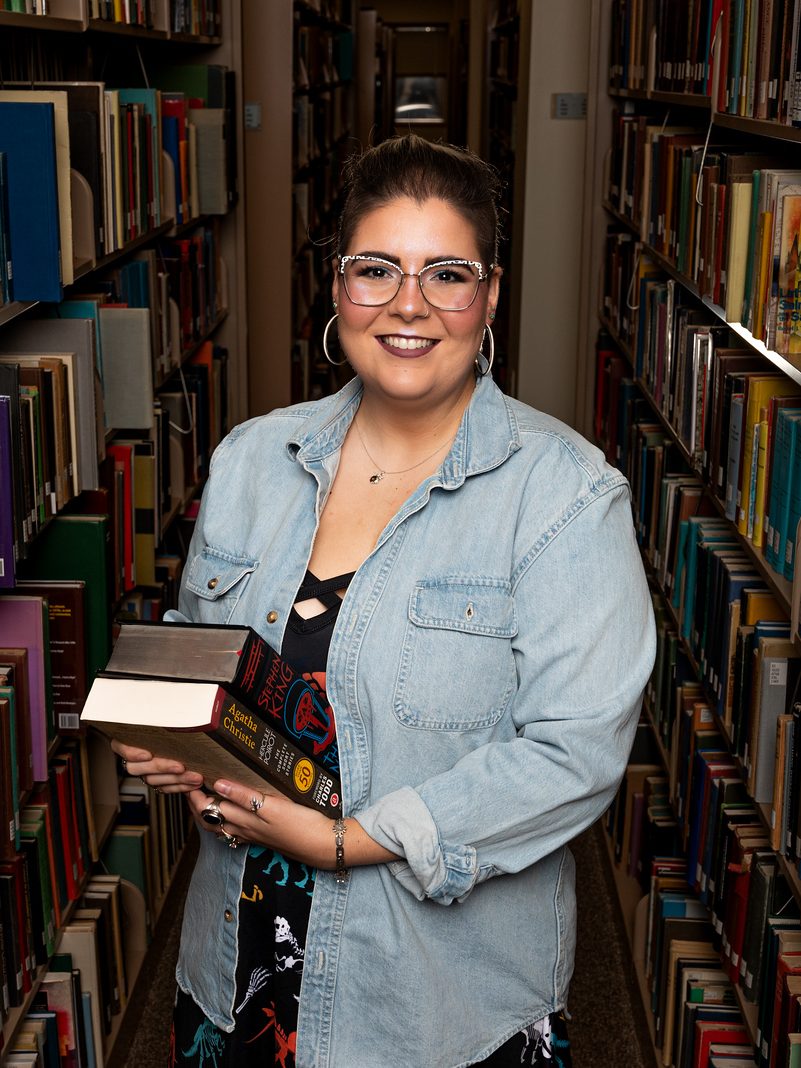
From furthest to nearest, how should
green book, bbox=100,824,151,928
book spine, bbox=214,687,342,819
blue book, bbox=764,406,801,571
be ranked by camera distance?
green book, bbox=100,824,151,928
blue book, bbox=764,406,801,571
book spine, bbox=214,687,342,819

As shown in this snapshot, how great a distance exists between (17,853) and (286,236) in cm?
308

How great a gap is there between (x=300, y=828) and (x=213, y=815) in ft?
0.37

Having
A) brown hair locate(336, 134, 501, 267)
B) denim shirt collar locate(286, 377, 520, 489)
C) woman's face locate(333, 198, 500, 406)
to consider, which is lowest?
denim shirt collar locate(286, 377, 520, 489)

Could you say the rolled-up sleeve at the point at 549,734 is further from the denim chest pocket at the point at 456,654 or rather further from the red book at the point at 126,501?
the red book at the point at 126,501

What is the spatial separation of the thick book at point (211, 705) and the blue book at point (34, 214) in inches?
32.9

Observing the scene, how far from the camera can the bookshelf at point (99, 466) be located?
1974 millimetres

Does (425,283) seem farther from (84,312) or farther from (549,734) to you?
(84,312)

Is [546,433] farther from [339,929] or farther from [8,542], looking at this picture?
[8,542]

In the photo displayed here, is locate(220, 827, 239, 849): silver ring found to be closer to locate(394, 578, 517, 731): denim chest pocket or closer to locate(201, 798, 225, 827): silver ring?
locate(201, 798, 225, 827): silver ring

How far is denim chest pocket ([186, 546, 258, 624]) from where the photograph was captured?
1.47 metres

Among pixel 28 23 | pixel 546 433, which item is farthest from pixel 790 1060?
pixel 28 23

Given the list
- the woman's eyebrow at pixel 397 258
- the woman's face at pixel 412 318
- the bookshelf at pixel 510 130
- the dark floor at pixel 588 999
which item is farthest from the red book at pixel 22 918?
the bookshelf at pixel 510 130

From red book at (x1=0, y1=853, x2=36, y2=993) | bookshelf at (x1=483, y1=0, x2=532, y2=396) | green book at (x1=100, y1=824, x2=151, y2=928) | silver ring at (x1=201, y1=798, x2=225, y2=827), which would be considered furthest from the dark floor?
bookshelf at (x1=483, y1=0, x2=532, y2=396)

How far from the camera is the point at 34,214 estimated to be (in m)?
1.93
